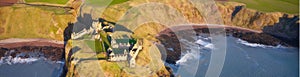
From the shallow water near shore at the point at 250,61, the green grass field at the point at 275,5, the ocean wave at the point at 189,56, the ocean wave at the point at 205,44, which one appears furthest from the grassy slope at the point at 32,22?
the green grass field at the point at 275,5

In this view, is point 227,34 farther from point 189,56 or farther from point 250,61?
point 189,56

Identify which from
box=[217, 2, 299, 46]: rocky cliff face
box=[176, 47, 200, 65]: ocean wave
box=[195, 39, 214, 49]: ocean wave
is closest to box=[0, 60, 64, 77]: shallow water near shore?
Answer: box=[176, 47, 200, 65]: ocean wave

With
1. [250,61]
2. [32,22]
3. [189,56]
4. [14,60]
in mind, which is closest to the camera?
[14,60]

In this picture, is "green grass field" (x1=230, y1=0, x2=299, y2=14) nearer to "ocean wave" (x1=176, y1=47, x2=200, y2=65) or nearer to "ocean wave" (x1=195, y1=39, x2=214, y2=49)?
"ocean wave" (x1=195, y1=39, x2=214, y2=49)

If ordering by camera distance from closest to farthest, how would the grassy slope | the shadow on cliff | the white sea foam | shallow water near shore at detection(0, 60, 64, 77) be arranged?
shallow water near shore at detection(0, 60, 64, 77), the white sea foam, the grassy slope, the shadow on cliff

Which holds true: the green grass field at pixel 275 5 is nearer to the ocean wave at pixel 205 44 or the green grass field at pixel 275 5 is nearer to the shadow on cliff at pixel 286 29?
the shadow on cliff at pixel 286 29

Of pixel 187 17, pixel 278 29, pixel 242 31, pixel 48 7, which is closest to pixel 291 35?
pixel 278 29

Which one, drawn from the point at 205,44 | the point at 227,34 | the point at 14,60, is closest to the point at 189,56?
the point at 205,44

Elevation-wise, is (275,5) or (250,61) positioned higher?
(275,5)
